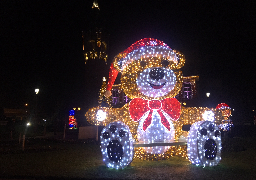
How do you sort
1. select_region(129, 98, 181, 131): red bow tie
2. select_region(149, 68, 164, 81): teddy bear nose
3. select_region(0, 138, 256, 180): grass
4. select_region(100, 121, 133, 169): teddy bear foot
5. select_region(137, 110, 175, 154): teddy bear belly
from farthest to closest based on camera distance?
select_region(129, 98, 181, 131): red bow tie
select_region(137, 110, 175, 154): teddy bear belly
select_region(149, 68, 164, 81): teddy bear nose
select_region(100, 121, 133, 169): teddy bear foot
select_region(0, 138, 256, 180): grass

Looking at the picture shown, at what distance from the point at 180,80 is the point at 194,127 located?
52.7 inches

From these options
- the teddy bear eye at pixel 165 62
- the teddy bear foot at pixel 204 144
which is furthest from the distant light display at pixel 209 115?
the teddy bear eye at pixel 165 62

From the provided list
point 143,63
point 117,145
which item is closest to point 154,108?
point 143,63

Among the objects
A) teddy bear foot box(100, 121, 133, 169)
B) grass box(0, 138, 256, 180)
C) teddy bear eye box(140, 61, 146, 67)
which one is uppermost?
teddy bear eye box(140, 61, 146, 67)

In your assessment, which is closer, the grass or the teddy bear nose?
the grass

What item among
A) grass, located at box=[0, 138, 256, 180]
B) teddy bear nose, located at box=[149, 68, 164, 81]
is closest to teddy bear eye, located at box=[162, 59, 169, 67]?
teddy bear nose, located at box=[149, 68, 164, 81]

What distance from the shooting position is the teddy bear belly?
257 inches

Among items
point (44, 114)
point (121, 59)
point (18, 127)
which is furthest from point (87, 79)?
point (121, 59)

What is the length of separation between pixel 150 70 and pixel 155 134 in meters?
1.76

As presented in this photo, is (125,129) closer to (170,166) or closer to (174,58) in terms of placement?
(170,166)

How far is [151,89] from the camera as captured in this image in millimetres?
6301

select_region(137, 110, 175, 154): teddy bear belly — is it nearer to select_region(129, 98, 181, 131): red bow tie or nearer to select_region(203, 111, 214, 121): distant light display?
select_region(129, 98, 181, 131): red bow tie

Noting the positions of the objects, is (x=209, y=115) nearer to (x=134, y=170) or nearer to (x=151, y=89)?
(x=151, y=89)

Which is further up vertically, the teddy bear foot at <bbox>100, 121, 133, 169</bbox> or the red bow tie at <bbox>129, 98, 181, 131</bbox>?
the red bow tie at <bbox>129, 98, 181, 131</bbox>
